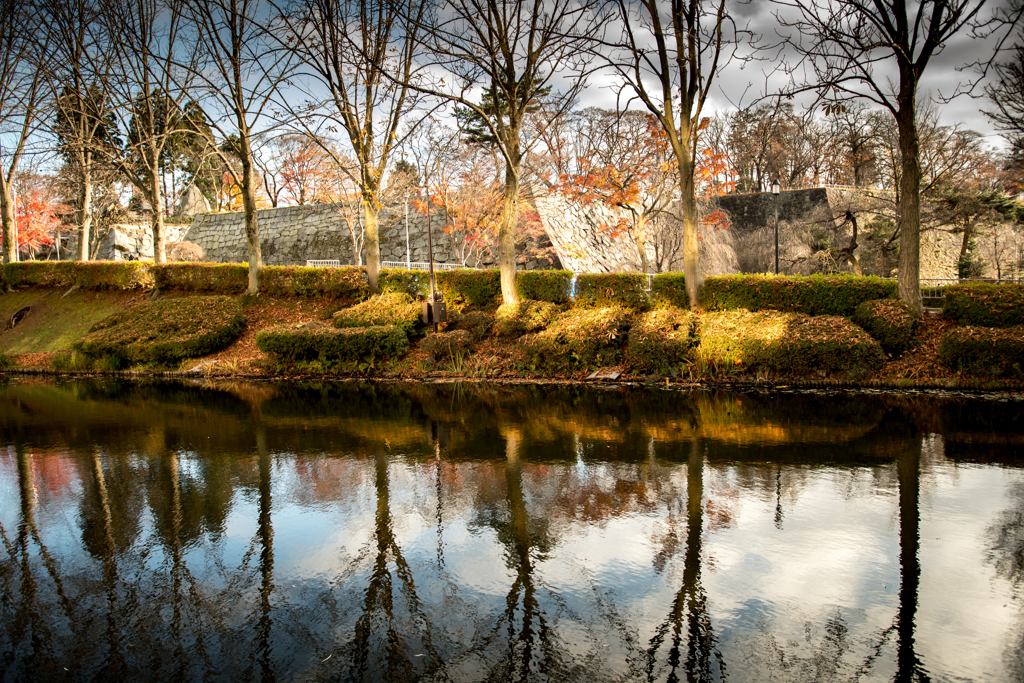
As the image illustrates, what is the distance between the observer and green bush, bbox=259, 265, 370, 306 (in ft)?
59.4

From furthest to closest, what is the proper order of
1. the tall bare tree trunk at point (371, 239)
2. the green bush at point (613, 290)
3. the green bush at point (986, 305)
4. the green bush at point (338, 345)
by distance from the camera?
1. the tall bare tree trunk at point (371, 239)
2. the green bush at point (613, 290)
3. the green bush at point (338, 345)
4. the green bush at point (986, 305)

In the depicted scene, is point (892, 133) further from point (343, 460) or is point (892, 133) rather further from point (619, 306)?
point (343, 460)

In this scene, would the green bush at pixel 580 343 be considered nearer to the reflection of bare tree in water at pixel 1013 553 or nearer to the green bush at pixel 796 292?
the green bush at pixel 796 292

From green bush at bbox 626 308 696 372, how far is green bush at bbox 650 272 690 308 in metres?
1.56

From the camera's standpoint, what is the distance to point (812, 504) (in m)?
4.98

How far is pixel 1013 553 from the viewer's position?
4070mm

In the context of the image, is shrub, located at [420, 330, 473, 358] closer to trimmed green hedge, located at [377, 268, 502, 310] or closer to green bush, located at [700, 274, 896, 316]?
trimmed green hedge, located at [377, 268, 502, 310]

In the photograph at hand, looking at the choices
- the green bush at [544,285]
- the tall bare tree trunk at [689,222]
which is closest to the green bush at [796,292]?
the tall bare tree trunk at [689,222]

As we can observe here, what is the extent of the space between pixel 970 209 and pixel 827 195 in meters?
11.5

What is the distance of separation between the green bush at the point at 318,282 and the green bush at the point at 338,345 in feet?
13.3

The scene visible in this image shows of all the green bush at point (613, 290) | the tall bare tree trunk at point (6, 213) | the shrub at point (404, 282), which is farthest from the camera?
the tall bare tree trunk at point (6, 213)

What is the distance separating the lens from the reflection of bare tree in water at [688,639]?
9.37 ft

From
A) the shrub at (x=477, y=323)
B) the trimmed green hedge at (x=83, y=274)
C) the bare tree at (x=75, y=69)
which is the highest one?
the bare tree at (x=75, y=69)

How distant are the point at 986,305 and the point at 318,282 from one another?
1663 centimetres
